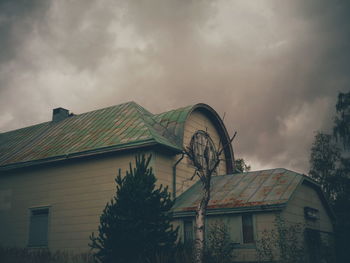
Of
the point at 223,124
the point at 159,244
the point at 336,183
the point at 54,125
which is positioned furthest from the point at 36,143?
the point at 336,183

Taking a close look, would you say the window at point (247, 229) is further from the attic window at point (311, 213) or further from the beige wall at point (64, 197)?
the beige wall at point (64, 197)

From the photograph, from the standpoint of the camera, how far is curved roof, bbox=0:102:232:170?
16.2 metres

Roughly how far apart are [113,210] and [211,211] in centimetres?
465

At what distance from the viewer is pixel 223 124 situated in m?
21.1

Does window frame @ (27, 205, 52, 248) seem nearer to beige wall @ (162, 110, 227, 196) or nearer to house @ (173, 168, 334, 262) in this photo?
beige wall @ (162, 110, 227, 196)

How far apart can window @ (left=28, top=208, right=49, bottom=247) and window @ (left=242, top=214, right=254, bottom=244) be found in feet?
30.0

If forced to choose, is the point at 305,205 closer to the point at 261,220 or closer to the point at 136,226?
the point at 261,220

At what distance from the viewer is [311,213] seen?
611 inches

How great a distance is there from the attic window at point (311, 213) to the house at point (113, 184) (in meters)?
0.05

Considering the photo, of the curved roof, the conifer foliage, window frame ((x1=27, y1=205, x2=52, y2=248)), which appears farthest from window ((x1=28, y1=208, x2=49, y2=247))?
the conifer foliage

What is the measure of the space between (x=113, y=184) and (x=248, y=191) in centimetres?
559

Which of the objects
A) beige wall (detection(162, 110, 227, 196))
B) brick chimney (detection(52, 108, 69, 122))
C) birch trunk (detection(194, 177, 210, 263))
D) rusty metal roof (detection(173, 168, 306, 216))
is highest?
brick chimney (detection(52, 108, 69, 122))

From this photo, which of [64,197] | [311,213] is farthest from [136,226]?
Result: [311,213]

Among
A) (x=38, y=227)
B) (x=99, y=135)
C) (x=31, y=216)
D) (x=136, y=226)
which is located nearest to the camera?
(x=136, y=226)
